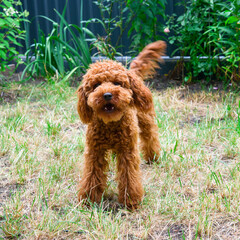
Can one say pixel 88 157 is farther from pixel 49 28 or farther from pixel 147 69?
pixel 49 28

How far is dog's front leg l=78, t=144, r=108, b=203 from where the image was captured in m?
2.38

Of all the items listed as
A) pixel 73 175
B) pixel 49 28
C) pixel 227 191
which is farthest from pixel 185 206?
pixel 49 28

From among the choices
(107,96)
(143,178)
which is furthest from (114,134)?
(143,178)

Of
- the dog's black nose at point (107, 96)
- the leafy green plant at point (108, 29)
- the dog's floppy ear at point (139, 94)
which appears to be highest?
the dog's black nose at point (107, 96)

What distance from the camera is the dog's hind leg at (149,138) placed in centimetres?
297

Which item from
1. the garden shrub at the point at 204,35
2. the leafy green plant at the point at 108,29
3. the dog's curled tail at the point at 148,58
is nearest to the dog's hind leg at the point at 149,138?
the dog's curled tail at the point at 148,58

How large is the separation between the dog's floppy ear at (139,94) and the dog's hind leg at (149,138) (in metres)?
0.54

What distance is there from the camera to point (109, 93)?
2055 millimetres

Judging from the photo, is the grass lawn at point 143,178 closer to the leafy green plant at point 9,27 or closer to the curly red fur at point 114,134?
the curly red fur at point 114,134

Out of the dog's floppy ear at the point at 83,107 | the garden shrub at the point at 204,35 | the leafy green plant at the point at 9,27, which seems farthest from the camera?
the garden shrub at the point at 204,35

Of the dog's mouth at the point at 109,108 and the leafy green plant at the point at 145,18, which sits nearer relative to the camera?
the dog's mouth at the point at 109,108

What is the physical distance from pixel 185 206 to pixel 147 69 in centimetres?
116

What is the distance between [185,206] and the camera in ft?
7.32

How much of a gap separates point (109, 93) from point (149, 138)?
3.52ft
